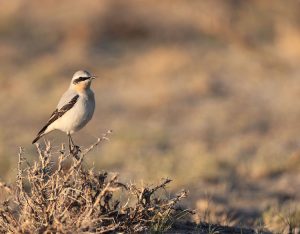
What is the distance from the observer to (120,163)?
38.3ft

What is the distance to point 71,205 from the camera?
518 cm

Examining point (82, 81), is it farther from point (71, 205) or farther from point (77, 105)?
point (71, 205)

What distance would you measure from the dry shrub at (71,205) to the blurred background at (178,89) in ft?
5.10

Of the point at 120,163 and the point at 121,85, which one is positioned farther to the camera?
the point at 121,85

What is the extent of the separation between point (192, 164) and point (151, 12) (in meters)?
13.0

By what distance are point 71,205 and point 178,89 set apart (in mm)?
11906

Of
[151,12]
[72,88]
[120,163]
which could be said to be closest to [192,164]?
[120,163]

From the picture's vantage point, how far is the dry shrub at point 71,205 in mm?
4961

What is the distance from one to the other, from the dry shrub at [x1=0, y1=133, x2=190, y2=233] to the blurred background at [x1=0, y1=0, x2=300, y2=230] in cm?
155

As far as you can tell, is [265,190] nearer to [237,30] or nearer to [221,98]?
[221,98]

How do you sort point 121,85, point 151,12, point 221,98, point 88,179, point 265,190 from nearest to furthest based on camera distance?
point 88,179
point 265,190
point 221,98
point 121,85
point 151,12

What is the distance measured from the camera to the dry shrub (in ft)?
16.3

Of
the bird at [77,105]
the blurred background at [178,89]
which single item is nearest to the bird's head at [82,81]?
the bird at [77,105]

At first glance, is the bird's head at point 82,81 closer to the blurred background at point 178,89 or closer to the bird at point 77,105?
the bird at point 77,105
